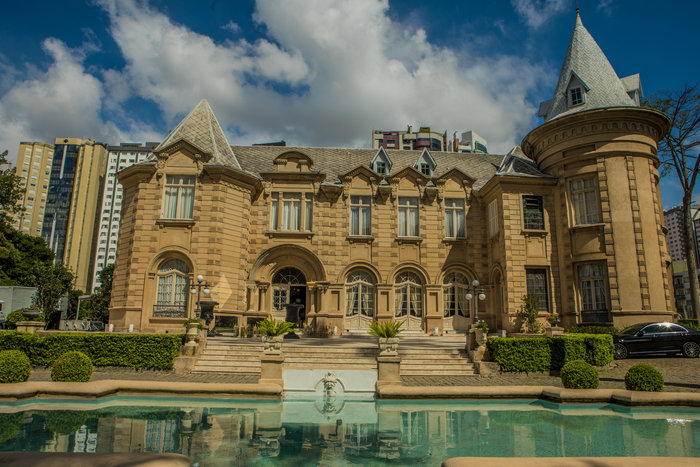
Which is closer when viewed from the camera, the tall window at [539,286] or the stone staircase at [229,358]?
the stone staircase at [229,358]

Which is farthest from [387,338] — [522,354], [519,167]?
[519,167]

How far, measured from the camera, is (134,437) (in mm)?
8102

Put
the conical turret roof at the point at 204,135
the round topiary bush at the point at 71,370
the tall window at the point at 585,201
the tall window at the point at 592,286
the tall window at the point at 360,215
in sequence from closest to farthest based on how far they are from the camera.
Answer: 1. the round topiary bush at the point at 71,370
2. the tall window at the point at 592,286
3. the tall window at the point at 585,201
4. the conical turret roof at the point at 204,135
5. the tall window at the point at 360,215

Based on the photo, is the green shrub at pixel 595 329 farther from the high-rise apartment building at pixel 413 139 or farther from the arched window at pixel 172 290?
the high-rise apartment building at pixel 413 139

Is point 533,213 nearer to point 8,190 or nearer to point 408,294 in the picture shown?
point 408,294

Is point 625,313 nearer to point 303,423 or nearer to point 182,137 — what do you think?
point 303,423

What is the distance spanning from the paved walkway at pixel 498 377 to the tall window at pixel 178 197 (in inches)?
379

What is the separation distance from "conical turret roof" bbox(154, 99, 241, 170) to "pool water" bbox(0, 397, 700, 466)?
15957 mm

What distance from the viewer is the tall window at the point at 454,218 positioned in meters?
27.6

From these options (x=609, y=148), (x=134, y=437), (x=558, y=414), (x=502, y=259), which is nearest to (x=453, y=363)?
(x=558, y=414)

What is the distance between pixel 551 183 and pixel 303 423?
794 inches

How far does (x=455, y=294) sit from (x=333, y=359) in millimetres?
12336

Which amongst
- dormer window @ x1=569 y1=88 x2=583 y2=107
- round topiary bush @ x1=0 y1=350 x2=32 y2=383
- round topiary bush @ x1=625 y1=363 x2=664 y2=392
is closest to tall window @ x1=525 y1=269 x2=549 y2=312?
dormer window @ x1=569 y1=88 x2=583 y2=107

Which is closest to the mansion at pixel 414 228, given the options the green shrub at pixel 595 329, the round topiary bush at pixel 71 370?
the green shrub at pixel 595 329
